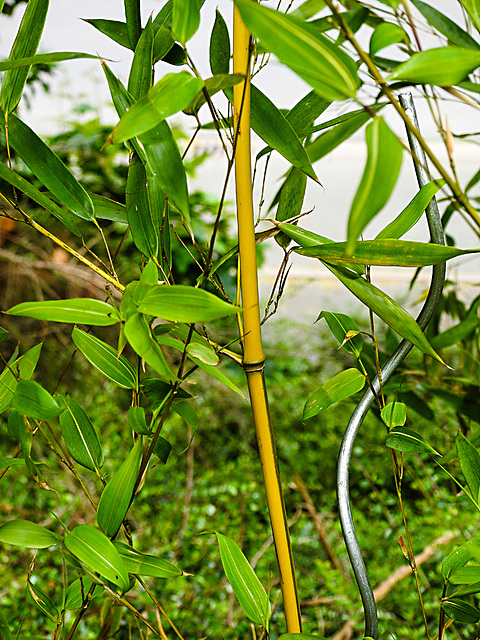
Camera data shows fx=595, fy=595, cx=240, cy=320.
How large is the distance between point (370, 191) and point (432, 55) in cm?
6

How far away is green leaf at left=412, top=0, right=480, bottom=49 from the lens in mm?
317

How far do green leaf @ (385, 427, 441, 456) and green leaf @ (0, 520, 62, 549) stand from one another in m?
0.15

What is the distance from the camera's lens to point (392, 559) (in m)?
1.13

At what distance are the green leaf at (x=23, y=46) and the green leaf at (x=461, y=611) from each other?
0.94 feet

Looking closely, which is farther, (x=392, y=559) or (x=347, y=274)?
(x=392, y=559)

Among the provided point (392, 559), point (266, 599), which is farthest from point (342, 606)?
point (266, 599)

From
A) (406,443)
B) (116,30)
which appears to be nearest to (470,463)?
(406,443)

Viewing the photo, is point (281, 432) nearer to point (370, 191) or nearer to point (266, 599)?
point (266, 599)

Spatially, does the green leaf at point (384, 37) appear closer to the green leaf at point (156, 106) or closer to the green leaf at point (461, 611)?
the green leaf at point (156, 106)

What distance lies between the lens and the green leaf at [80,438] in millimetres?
286

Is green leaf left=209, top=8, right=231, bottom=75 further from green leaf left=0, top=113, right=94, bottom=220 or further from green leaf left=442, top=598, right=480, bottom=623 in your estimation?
green leaf left=442, top=598, right=480, bottom=623

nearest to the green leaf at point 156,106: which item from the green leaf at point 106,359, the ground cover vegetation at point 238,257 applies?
the ground cover vegetation at point 238,257

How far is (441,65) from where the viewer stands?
0.55 ft

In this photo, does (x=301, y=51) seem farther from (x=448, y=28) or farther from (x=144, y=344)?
(x=448, y=28)
